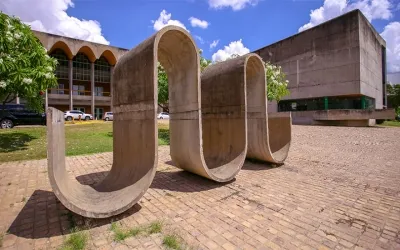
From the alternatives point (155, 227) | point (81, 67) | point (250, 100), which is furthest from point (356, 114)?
point (81, 67)

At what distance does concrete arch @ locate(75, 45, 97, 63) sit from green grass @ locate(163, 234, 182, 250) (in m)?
42.0

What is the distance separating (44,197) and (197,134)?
334 centimetres

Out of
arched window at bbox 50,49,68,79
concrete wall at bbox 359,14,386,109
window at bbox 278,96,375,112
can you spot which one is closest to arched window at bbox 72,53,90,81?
arched window at bbox 50,49,68,79

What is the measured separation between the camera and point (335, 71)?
30.0 metres

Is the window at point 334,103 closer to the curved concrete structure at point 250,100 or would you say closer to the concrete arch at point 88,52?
the curved concrete structure at point 250,100

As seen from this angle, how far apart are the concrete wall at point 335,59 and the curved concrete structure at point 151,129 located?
28.6m

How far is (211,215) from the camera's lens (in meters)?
3.83

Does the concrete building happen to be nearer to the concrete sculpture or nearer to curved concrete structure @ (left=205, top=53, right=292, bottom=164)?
curved concrete structure @ (left=205, top=53, right=292, bottom=164)

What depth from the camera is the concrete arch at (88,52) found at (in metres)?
38.4

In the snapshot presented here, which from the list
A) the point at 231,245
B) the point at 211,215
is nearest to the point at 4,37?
the point at 211,215

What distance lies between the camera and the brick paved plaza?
10.1 feet

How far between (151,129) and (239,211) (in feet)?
6.90

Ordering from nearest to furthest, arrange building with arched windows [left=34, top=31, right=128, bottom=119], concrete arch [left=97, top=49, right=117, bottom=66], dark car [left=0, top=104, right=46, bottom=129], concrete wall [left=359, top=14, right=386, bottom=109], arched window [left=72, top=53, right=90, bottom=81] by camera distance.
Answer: dark car [left=0, top=104, right=46, bottom=129] < concrete wall [left=359, top=14, right=386, bottom=109] < building with arched windows [left=34, top=31, right=128, bottom=119] < arched window [left=72, top=53, right=90, bottom=81] < concrete arch [left=97, top=49, right=117, bottom=66]

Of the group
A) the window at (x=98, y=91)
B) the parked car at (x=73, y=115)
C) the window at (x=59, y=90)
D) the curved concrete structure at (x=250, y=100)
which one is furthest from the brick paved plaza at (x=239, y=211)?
the window at (x=98, y=91)
